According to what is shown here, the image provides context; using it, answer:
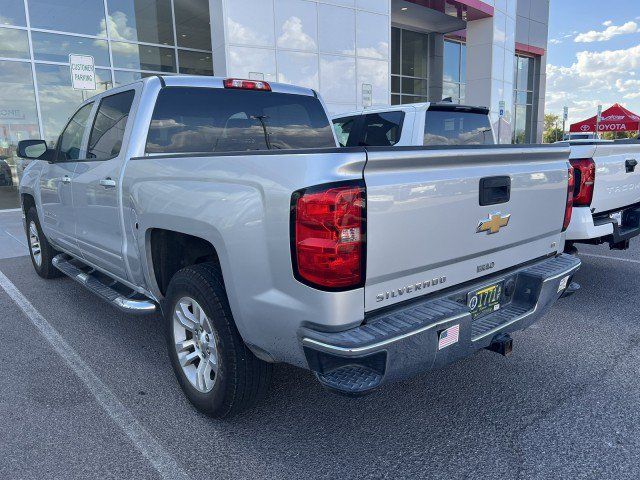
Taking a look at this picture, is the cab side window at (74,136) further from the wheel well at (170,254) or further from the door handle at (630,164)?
the door handle at (630,164)

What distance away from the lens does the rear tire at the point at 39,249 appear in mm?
5668

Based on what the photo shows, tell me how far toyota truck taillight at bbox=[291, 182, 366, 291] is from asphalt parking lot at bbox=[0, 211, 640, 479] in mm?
1058

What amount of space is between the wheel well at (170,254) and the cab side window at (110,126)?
85 cm

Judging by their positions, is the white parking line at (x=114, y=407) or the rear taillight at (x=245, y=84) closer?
the white parking line at (x=114, y=407)

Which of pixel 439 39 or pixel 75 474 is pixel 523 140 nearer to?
pixel 439 39

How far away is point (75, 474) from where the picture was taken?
237cm

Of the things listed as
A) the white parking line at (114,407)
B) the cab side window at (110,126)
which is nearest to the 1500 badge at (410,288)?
the white parking line at (114,407)

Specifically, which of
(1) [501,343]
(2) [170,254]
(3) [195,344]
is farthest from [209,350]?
(1) [501,343]

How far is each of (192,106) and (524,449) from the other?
310 cm

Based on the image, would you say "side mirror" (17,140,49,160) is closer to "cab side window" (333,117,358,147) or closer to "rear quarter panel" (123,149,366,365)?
"rear quarter panel" (123,149,366,365)

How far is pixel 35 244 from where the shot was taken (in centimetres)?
605

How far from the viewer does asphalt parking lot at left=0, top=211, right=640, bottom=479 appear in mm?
2416

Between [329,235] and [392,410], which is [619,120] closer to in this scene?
[392,410]

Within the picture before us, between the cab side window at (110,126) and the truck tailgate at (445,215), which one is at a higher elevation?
the cab side window at (110,126)
